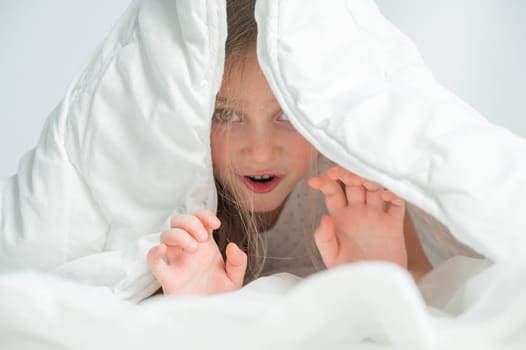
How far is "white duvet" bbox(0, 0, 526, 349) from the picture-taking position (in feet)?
1.80

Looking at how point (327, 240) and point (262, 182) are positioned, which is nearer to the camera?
point (327, 240)

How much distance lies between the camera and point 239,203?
42.1 inches

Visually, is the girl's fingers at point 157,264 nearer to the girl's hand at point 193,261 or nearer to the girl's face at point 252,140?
the girl's hand at point 193,261

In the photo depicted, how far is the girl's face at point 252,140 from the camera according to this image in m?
0.98

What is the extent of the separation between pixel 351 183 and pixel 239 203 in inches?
9.1

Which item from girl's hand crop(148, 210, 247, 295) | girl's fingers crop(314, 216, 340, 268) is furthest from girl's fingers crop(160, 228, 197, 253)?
girl's fingers crop(314, 216, 340, 268)

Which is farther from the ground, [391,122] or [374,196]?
[391,122]

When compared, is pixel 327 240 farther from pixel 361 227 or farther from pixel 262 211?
pixel 262 211

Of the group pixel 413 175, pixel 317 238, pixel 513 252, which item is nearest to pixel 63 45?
pixel 317 238

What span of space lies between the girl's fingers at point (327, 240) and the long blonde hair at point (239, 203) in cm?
18

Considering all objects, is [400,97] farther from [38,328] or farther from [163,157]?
[38,328]

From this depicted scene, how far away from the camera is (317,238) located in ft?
2.89

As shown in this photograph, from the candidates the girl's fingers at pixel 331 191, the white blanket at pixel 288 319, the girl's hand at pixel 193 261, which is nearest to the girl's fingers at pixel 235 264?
the girl's hand at pixel 193 261

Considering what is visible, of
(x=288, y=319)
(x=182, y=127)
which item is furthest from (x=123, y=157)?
(x=288, y=319)
